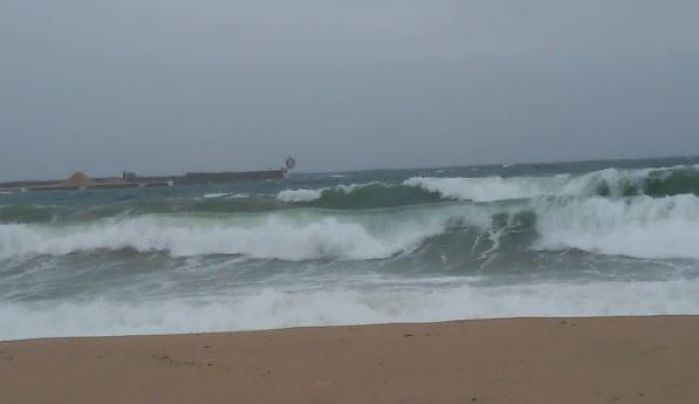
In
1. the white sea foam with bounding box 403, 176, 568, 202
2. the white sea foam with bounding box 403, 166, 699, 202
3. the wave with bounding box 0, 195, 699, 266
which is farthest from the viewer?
the white sea foam with bounding box 403, 176, 568, 202

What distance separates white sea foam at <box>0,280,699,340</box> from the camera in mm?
5785

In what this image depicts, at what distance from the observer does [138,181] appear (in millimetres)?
52969

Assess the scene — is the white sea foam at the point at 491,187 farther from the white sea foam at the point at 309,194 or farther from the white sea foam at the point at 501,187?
the white sea foam at the point at 309,194

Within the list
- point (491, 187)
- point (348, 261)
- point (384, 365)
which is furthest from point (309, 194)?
point (384, 365)

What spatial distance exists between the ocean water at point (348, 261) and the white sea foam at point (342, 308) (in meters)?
0.02

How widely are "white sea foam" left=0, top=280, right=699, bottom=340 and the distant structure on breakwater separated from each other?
143 feet

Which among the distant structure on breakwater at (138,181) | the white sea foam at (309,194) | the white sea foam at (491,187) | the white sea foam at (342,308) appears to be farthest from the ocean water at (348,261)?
the distant structure on breakwater at (138,181)

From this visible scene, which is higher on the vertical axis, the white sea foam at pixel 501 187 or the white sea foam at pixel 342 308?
the white sea foam at pixel 501 187

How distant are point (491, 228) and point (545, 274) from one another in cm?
367

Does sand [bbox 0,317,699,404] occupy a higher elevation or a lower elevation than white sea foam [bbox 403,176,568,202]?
lower

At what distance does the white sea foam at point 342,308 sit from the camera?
579 centimetres

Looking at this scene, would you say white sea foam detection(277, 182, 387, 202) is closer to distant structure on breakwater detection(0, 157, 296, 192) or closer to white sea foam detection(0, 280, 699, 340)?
white sea foam detection(0, 280, 699, 340)

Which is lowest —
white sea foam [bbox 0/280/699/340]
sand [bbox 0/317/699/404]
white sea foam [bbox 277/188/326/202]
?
white sea foam [bbox 0/280/699/340]

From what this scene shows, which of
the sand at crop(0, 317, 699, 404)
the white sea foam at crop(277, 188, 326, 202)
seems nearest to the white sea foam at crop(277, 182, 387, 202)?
the white sea foam at crop(277, 188, 326, 202)
